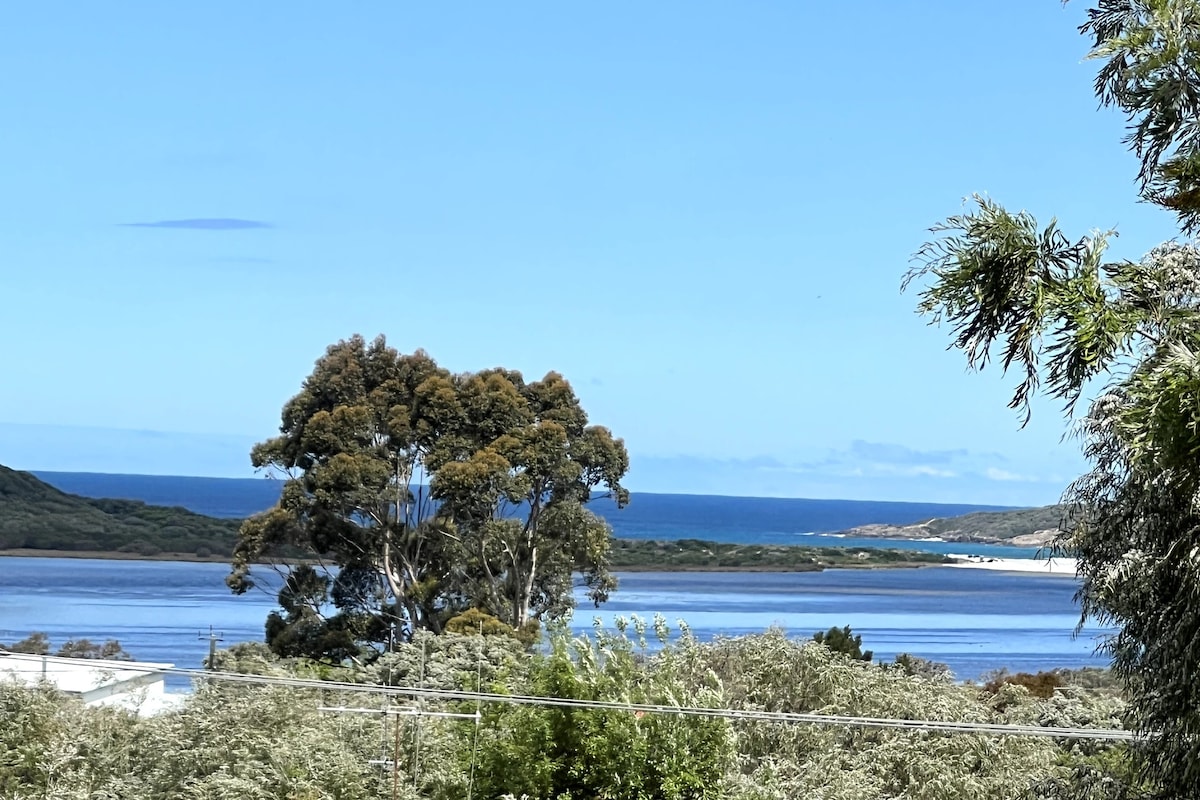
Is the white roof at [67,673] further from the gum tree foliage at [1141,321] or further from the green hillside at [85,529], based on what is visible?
the green hillside at [85,529]

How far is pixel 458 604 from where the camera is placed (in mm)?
27641

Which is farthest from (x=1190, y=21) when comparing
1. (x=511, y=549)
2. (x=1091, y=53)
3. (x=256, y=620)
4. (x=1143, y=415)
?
(x=256, y=620)

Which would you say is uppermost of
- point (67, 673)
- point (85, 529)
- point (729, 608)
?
point (85, 529)

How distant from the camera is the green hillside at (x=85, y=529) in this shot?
54.8 metres

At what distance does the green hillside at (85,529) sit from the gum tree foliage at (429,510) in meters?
26.8

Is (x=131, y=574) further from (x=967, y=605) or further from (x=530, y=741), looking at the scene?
(x=530, y=741)

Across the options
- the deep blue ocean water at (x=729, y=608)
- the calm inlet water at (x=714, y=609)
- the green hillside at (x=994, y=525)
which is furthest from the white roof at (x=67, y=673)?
the green hillside at (x=994, y=525)

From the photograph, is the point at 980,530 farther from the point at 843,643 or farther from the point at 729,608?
the point at 843,643

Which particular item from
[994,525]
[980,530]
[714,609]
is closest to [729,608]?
[714,609]

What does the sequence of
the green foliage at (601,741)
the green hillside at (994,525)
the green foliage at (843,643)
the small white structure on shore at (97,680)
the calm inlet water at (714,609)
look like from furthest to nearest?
1. the green hillside at (994,525)
2. the calm inlet water at (714,609)
3. the green foliage at (843,643)
4. the small white structure on shore at (97,680)
5. the green foliage at (601,741)

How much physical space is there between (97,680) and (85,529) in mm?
38003

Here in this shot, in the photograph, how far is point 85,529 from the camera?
55.3 meters

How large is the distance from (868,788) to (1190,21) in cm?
996

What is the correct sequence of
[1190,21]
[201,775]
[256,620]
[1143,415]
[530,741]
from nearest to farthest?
[1143,415] → [1190,21] → [530,741] → [201,775] → [256,620]
